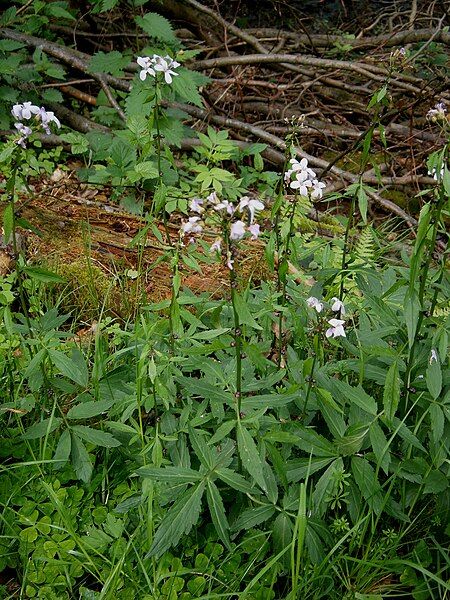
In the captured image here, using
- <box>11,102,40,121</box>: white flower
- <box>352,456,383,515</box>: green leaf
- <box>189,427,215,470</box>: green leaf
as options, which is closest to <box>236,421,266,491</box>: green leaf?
<box>189,427,215,470</box>: green leaf

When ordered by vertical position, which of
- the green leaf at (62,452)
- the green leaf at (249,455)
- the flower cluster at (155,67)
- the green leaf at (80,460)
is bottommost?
the green leaf at (80,460)

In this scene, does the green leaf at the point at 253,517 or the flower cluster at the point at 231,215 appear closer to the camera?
the flower cluster at the point at 231,215

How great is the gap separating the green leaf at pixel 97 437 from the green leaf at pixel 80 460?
3 centimetres

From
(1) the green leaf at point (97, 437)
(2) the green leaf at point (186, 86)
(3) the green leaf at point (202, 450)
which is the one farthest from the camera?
(2) the green leaf at point (186, 86)

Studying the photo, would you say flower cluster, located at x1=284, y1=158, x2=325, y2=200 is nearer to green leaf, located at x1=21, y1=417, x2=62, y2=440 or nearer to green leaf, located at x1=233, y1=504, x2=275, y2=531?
green leaf, located at x1=233, y1=504, x2=275, y2=531

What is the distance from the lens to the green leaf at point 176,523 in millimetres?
1783

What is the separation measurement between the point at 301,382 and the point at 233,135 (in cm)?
314

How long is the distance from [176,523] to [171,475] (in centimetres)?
13

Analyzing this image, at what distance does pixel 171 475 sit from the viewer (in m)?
1.83

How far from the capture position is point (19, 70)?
Answer: 14.5 ft

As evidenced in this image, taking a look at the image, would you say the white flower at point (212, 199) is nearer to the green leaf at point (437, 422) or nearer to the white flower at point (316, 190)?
the white flower at point (316, 190)

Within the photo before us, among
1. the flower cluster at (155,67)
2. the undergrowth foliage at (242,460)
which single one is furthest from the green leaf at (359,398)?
the flower cluster at (155,67)

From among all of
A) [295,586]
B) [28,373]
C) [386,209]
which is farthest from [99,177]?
[295,586]

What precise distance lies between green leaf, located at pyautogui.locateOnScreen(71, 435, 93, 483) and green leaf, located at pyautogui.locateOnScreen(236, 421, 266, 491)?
59 centimetres
